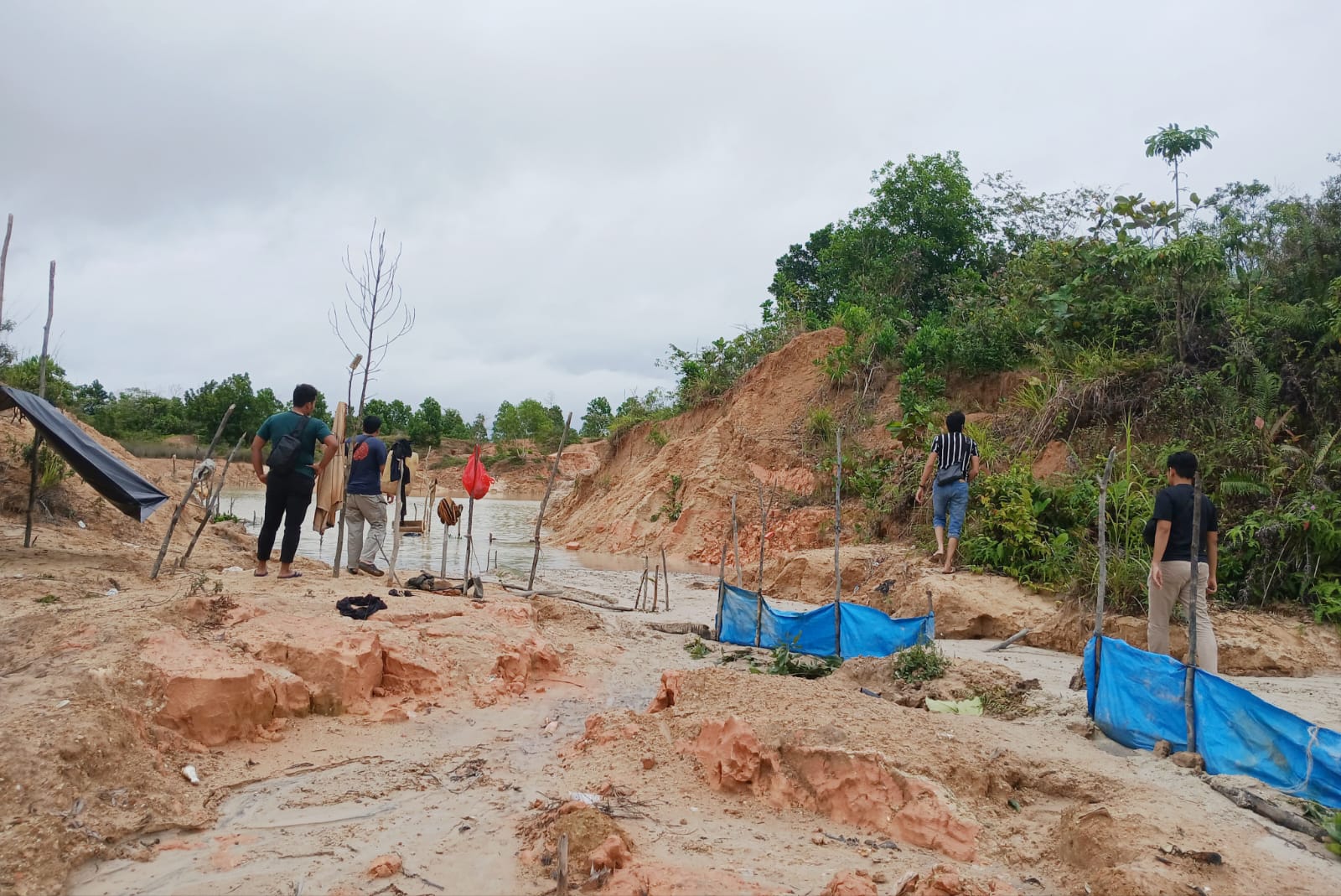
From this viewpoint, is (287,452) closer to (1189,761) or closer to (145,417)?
(1189,761)

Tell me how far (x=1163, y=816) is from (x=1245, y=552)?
5.95 m

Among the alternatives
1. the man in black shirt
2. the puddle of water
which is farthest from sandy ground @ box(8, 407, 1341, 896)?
the puddle of water

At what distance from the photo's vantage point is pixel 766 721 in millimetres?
4492

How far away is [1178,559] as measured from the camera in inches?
222

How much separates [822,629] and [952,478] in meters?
3.00

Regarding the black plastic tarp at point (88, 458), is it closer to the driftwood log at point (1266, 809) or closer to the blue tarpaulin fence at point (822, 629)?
the blue tarpaulin fence at point (822, 629)

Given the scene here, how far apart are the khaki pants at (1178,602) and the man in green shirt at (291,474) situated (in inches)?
259

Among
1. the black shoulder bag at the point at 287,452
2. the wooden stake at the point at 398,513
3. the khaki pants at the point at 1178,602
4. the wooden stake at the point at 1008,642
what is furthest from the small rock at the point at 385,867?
the wooden stake at the point at 1008,642

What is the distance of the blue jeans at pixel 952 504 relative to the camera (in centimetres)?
943

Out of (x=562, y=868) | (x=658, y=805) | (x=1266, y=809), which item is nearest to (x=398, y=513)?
(x=658, y=805)

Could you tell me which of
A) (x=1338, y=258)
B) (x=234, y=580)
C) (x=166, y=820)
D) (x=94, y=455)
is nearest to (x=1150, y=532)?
(x=166, y=820)

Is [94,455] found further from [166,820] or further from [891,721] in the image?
[891,721]

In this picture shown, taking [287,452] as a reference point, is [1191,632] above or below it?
below

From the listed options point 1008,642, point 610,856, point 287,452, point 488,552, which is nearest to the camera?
point 610,856
